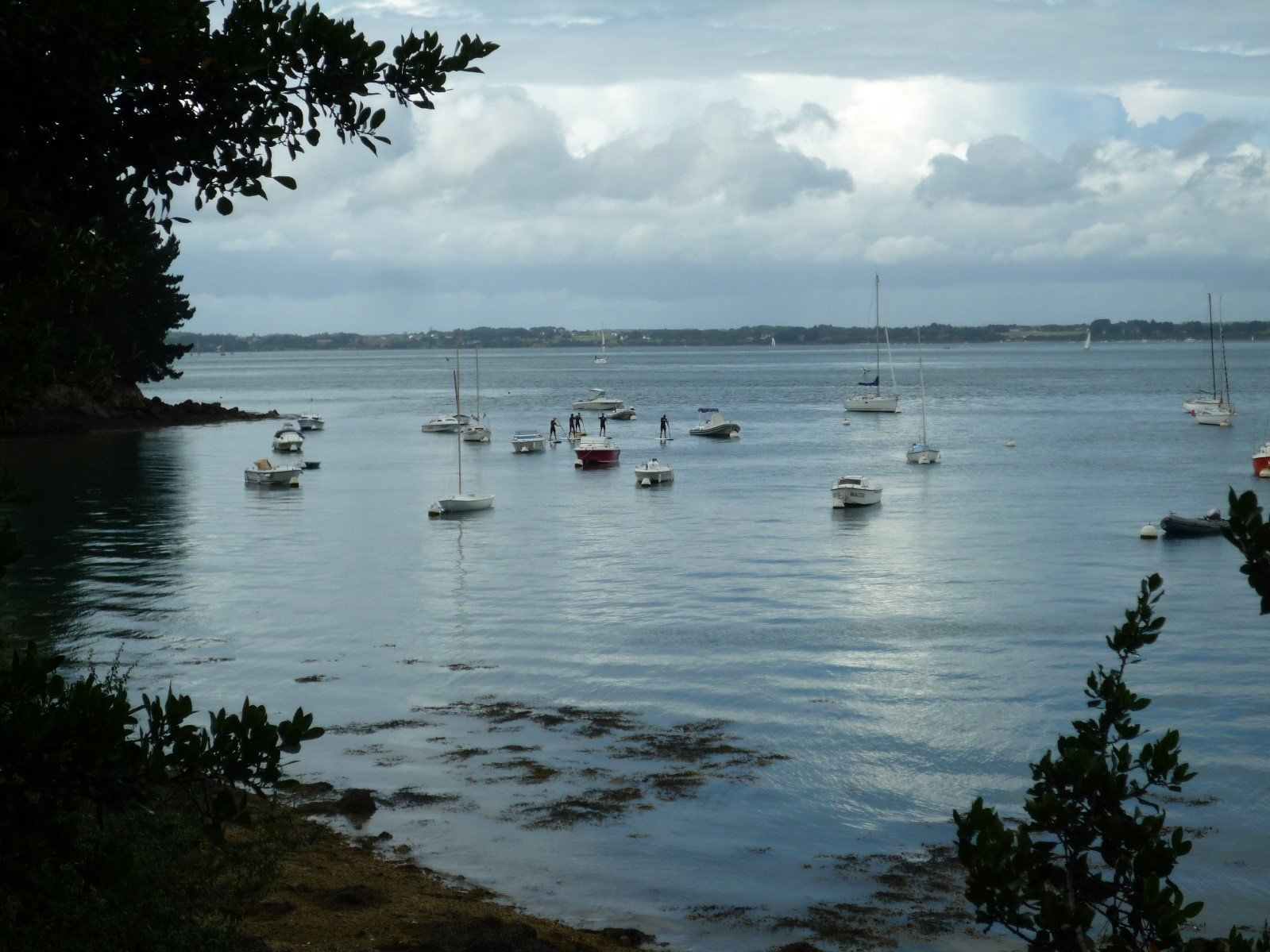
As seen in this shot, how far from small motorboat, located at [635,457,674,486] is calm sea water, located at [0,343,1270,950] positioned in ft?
3.20

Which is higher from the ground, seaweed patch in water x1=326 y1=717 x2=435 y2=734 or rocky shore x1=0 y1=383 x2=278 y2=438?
rocky shore x1=0 y1=383 x2=278 y2=438

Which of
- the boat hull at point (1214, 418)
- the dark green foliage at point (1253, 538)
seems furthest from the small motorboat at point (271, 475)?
the boat hull at point (1214, 418)

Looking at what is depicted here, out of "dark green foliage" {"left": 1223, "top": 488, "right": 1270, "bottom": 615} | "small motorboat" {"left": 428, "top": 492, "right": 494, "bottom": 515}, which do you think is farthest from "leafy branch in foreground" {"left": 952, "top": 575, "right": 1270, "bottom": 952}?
"small motorboat" {"left": 428, "top": 492, "right": 494, "bottom": 515}

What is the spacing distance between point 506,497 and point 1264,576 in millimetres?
62800

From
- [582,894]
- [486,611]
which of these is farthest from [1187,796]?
[486,611]

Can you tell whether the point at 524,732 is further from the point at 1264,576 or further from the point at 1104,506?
the point at 1104,506

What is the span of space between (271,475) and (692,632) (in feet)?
139

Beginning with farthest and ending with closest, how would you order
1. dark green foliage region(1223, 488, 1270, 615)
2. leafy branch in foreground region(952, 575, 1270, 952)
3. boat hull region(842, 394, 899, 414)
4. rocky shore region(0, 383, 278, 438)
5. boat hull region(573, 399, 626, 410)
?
boat hull region(573, 399, 626, 410)
boat hull region(842, 394, 899, 414)
rocky shore region(0, 383, 278, 438)
leafy branch in foreground region(952, 575, 1270, 952)
dark green foliage region(1223, 488, 1270, 615)

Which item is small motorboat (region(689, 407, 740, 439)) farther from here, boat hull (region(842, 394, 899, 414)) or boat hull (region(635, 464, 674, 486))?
boat hull (region(635, 464, 674, 486))

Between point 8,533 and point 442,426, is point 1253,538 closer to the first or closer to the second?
point 8,533

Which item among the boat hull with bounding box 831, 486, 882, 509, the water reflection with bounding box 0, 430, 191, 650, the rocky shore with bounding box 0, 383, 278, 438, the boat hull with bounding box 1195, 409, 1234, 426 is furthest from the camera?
the boat hull with bounding box 1195, 409, 1234, 426

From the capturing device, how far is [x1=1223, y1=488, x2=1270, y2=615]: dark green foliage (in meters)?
5.33

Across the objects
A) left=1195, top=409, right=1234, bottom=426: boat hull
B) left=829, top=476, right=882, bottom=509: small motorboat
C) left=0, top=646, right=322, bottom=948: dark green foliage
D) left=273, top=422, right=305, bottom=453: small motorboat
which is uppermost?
left=0, top=646, right=322, bottom=948: dark green foliage

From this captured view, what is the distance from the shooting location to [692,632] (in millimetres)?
32969
